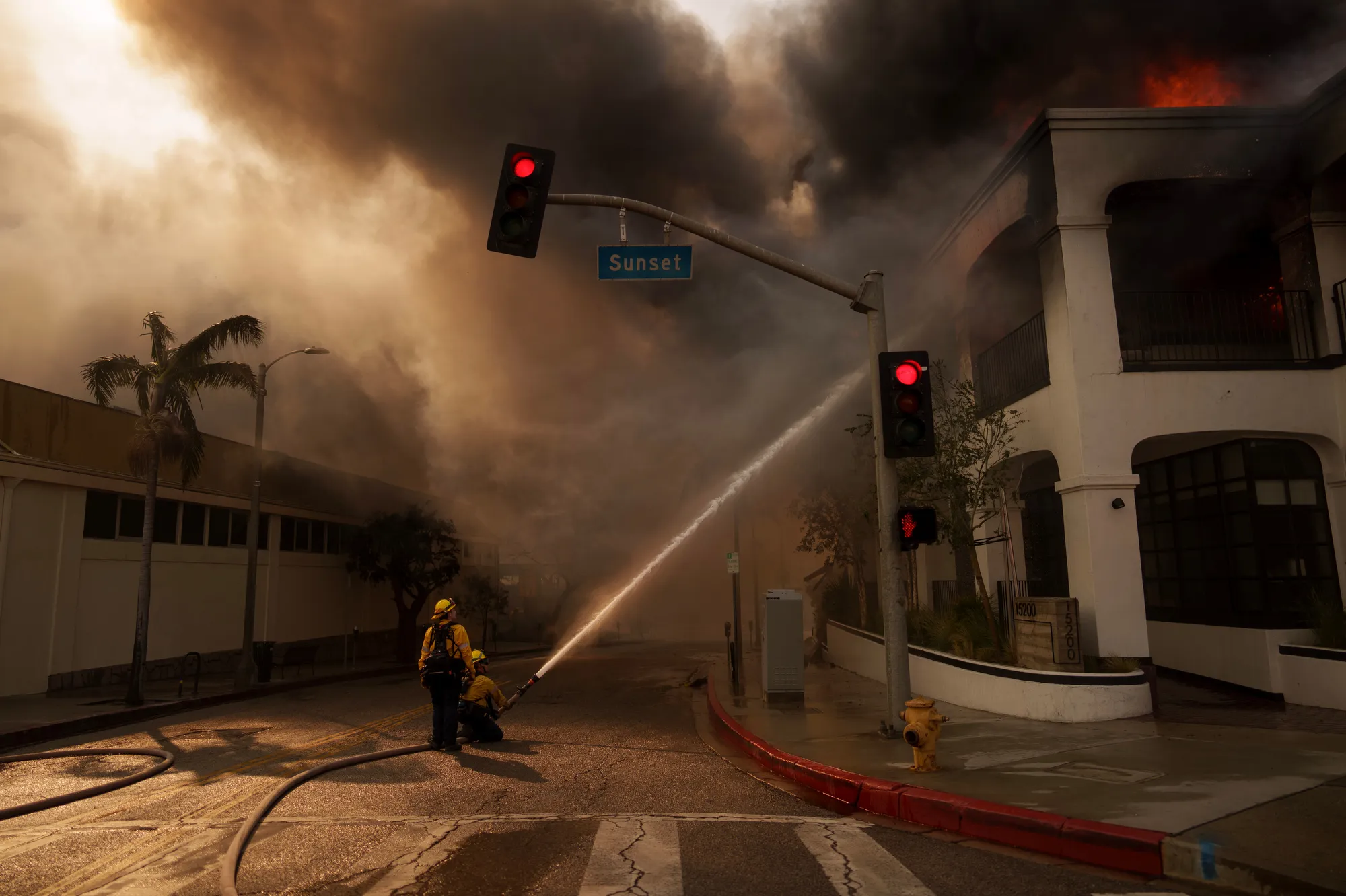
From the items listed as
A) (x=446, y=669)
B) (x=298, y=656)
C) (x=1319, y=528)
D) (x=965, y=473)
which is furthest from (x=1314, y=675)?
A: (x=298, y=656)

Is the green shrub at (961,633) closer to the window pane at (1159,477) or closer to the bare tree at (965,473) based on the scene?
the bare tree at (965,473)

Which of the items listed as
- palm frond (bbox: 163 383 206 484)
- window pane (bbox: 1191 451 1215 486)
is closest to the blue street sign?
window pane (bbox: 1191 451 1215 486)

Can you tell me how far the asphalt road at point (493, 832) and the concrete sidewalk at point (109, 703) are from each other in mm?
3586

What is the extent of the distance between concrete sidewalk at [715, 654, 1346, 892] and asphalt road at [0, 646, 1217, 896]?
511 mm

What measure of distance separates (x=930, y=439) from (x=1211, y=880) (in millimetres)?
4519

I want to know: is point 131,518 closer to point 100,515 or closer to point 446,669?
point 100,515

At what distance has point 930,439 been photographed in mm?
8508

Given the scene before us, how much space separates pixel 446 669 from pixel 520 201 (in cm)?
488

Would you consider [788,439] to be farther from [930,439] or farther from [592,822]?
[592,822]

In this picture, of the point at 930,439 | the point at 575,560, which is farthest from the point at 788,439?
→ the point at 575,560

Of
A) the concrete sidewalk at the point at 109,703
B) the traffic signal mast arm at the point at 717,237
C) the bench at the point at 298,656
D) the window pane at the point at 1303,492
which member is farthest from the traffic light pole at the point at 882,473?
the bench at the point at 298,656

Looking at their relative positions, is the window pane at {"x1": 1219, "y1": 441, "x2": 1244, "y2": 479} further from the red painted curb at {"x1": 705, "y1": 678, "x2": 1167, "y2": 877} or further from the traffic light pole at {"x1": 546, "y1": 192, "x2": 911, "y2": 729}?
the red painted curb at {"x1": 705, "y1": 678, "x2": 1167, "y2": 877}

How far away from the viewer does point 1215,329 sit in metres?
11.9

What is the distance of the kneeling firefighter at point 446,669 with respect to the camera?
9.19 meters
